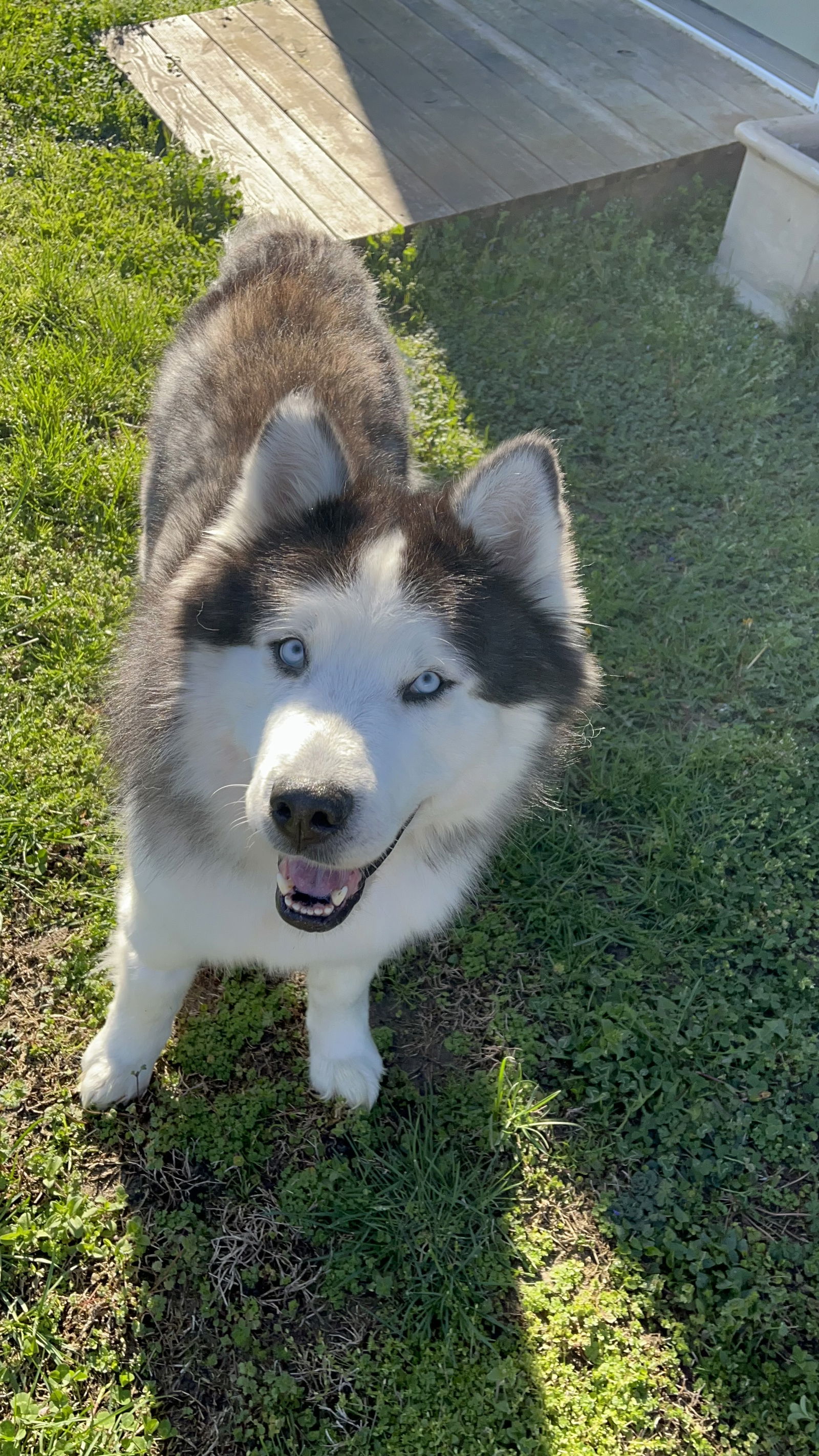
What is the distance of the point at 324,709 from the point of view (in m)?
1.91

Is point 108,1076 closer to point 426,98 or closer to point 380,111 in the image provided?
point 380,111

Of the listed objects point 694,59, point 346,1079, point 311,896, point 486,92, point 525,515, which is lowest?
point 346,1079

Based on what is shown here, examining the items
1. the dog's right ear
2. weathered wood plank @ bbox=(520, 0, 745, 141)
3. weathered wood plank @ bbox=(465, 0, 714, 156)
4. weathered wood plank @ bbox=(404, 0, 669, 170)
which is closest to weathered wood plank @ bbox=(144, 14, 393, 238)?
weathered wood plank @ bbox=(404, 0, 669, 170)

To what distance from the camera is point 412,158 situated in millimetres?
5688

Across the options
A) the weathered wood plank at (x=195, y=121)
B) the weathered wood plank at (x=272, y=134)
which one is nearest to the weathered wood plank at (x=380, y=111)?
the weathered wood plank at (x=272, y=134)

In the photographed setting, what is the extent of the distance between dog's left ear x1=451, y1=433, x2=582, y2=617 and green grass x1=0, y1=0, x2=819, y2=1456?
3.99 feet

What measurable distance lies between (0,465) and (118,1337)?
9.88 ft

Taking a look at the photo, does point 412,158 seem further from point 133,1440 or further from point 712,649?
point 133,1440

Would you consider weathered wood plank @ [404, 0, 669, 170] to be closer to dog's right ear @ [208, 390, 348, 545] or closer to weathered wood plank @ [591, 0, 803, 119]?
weathered wood plank @ [591, 0, 803, 119]

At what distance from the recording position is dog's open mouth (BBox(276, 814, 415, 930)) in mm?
2018

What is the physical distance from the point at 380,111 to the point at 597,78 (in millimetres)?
1447

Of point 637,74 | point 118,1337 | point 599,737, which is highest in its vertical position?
point 637,74

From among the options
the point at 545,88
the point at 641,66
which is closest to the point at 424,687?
the point at 545,88

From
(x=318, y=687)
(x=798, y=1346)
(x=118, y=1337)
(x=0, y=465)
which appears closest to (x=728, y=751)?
(x=798, y=1346)
